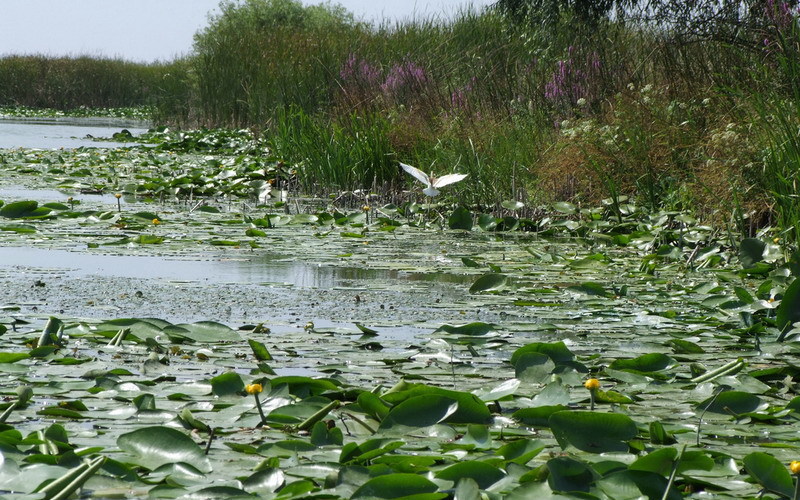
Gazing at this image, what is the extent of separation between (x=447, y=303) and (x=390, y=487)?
6.91 feet

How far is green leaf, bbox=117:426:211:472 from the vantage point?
1790mm

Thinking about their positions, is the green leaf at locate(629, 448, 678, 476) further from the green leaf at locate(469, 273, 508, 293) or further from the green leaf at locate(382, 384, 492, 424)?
the green leaf at locate(469, 273, 508, 293)

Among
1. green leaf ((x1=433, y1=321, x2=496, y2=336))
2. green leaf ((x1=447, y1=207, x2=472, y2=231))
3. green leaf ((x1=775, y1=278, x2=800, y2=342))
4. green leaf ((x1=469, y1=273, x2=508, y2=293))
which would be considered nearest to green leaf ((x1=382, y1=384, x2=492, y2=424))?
green leaf ((x1=433, y1=321, x2=496, y2=336))

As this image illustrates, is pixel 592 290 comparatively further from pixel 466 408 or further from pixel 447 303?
pixel 466 408

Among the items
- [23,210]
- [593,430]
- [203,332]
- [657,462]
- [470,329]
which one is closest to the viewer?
[657,462]

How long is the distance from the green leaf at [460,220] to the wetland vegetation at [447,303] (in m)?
0.02

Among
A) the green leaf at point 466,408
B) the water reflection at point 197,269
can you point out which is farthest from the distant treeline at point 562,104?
the green leaf at point 466,408

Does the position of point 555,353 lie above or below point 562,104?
below

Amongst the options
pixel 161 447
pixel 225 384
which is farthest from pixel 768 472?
pixel 225 384

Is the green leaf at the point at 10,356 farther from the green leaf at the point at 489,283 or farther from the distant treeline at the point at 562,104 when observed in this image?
the distant treeline at the point at 562,104

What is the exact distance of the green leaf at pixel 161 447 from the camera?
A: 70.5 inches

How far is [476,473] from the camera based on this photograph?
1.70 m

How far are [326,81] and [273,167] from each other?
2.93 metres

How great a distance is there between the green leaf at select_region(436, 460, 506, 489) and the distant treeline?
9.78ft
